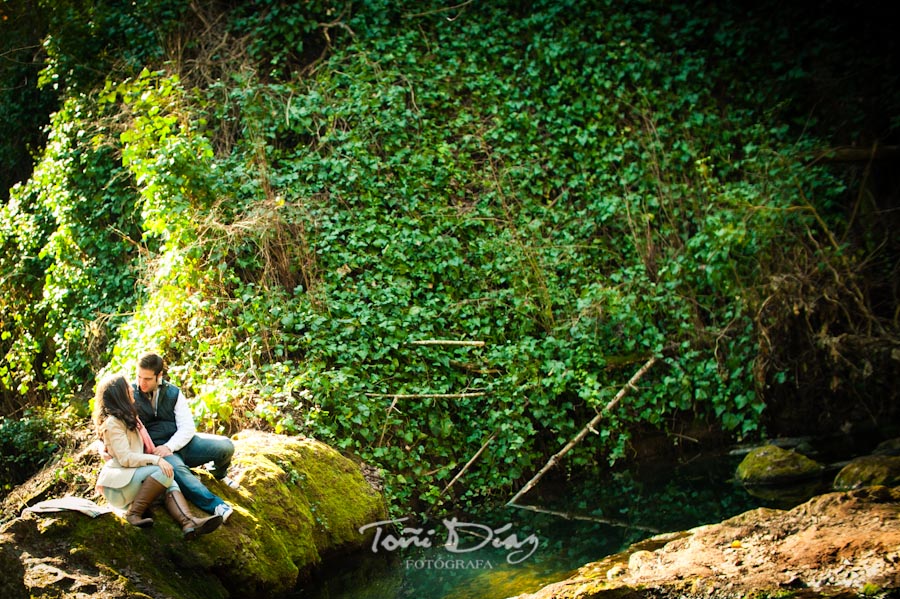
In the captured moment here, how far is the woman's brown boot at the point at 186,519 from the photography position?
496 centimetres

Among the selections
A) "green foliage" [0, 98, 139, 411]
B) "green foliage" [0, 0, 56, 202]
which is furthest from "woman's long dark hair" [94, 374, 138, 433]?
"green foliage" [0, 0, 56, 202]

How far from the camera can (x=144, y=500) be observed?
496 cm

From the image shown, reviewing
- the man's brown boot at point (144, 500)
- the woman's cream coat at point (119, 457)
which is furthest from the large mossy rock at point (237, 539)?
the woman's cream coat at point (119, 457)

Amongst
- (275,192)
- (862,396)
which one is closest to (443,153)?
(275,192)

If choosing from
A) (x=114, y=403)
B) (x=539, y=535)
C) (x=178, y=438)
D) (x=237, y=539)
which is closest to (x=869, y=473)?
(x=539, y=535)

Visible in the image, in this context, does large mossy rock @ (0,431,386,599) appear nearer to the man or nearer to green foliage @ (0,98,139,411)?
the man

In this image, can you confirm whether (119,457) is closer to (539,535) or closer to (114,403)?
(114,403)

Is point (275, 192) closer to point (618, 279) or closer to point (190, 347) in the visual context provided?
point (190, 347)

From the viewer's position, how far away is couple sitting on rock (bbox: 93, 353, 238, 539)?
496cm

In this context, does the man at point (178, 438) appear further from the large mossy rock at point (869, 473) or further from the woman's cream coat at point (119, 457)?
the large mossy rock at point (869, 473)

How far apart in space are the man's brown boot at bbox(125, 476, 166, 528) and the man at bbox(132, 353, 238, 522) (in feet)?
0.65

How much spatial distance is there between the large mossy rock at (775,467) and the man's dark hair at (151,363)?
551 centimetres

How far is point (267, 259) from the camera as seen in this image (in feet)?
27.6

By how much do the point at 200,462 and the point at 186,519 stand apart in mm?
611
